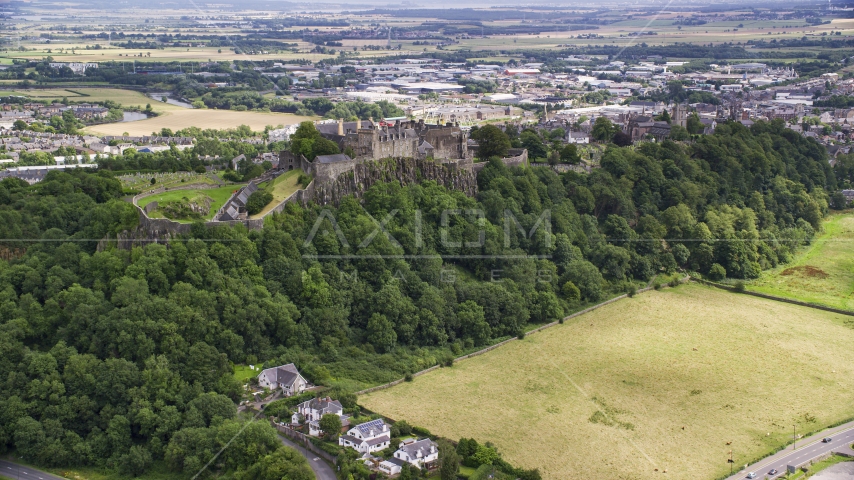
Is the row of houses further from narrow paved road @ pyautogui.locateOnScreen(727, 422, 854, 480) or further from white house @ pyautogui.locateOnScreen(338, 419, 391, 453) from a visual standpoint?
narrow paved road @ pyautogui.locateOnScreen(727, 422, 854, 480)

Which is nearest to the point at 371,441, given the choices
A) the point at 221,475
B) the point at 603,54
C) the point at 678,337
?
the point at 221,475

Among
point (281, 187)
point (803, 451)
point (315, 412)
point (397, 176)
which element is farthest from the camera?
point (397, 176)

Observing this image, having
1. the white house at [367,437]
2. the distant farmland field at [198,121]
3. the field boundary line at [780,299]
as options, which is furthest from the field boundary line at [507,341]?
the distant farmland field at [198,121]

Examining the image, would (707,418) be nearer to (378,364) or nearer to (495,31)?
(378,364)

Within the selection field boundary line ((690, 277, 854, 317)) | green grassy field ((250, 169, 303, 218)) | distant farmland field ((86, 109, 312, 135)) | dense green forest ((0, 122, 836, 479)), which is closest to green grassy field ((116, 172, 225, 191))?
dense green forest ((0, 122, 836, 479))

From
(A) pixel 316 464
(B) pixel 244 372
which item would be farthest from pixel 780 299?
(A) pixel 316 464

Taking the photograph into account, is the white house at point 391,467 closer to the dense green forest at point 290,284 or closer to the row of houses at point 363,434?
the row of houses at point 363,434

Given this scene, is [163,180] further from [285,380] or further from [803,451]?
[803,451]
